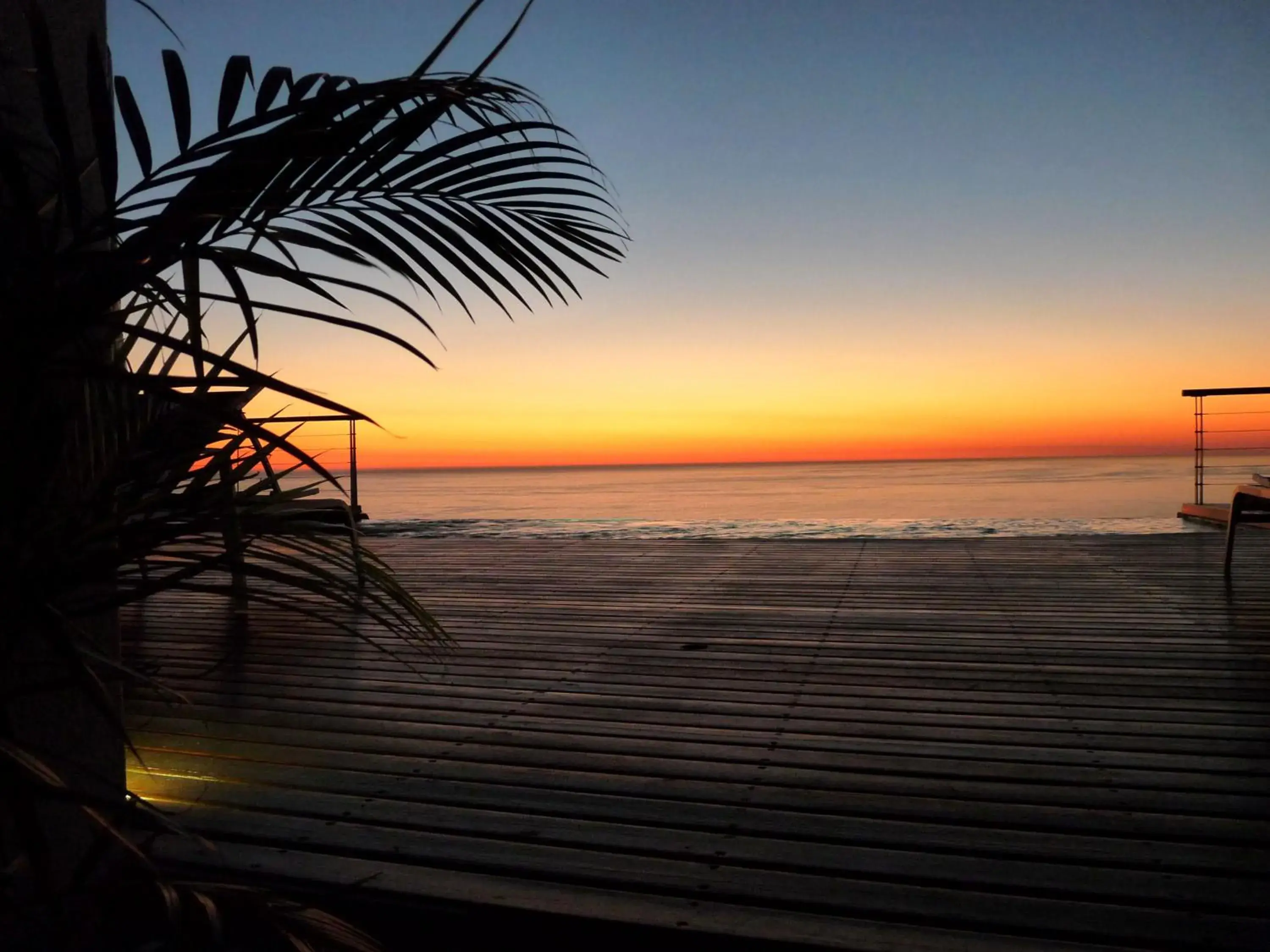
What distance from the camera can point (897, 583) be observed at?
4.58m

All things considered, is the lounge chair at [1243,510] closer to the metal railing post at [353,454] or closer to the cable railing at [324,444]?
the cable railing at [324,444]

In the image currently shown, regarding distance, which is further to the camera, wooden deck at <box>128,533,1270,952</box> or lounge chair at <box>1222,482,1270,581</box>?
lounge chair at <box>1222,482,1270,581</box>

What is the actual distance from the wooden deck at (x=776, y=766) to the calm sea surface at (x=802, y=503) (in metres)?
3.73

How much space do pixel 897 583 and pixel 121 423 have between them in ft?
13.7

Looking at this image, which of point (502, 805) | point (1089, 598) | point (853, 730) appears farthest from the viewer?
point (1089, 598)

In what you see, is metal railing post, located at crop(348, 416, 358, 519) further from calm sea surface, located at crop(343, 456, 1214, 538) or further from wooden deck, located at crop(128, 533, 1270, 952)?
wooden deck, located at crop(128, 533, 1270, 952)

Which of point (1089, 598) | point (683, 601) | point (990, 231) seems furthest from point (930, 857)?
point (990, 231)

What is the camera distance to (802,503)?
59.9ft

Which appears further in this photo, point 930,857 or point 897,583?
point 897,583

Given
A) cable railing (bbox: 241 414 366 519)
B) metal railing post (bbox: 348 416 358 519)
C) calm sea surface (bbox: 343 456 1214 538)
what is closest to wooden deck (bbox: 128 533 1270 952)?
cable railing (bbox: 241 414 366 519)

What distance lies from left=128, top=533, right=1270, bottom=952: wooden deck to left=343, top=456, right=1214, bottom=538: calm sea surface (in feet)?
12.3

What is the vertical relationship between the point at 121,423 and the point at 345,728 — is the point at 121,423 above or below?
above

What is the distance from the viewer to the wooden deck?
4.52 feet

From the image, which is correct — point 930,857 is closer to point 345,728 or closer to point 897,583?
point 345,728
